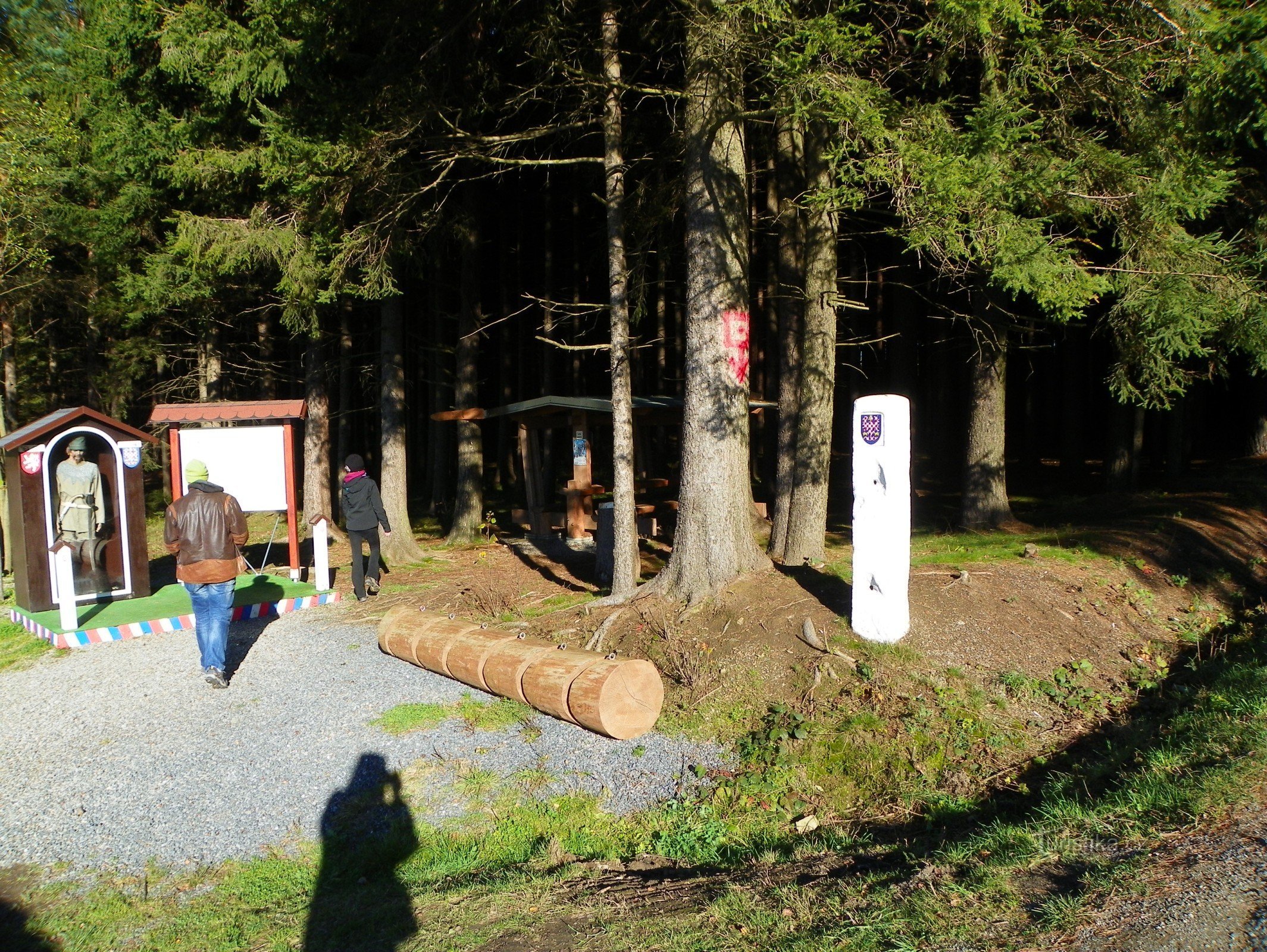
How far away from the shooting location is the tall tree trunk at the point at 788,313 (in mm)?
10859

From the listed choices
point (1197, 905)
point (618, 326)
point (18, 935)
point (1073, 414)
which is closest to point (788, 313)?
point (618, 326)

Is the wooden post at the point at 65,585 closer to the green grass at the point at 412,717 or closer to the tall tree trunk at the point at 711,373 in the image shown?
the green grass at the point at 412,717

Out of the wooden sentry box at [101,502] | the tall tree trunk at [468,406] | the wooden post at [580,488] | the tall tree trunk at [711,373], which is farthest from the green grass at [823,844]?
the tall tree trunk at [468,406]

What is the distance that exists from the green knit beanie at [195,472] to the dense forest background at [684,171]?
320 centimetres

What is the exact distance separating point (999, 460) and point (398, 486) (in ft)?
30.1

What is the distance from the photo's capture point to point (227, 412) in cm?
1130

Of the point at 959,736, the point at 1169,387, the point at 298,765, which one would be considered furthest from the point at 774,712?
the point at 1169,387

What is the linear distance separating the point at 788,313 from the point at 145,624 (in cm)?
914

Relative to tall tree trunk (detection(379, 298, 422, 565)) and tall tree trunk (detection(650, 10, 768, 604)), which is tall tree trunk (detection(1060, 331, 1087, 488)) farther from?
tall tree trunk (detection(379, 298, 422, 565))

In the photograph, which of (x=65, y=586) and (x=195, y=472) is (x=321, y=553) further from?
(x=195, y=472)

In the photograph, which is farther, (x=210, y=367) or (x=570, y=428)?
(x=210, y=367)

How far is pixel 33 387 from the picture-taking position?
24.7 m

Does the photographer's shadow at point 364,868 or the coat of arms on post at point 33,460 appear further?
the coat of arms on post at point 33,460

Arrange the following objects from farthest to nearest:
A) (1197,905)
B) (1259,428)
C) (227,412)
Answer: (1259,428)
(227,412)
(1197,905)
